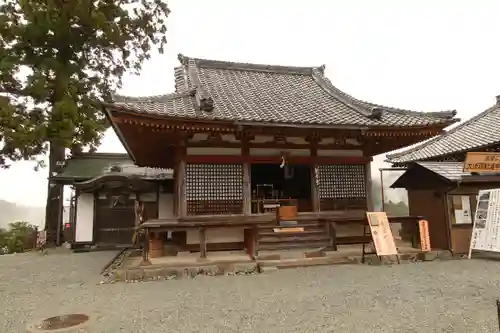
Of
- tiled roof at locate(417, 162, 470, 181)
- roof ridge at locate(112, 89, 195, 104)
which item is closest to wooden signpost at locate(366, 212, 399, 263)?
tiled roof at locate(417, 162, 470, 181)

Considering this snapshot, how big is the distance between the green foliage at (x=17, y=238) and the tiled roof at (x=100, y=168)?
4.02 metres

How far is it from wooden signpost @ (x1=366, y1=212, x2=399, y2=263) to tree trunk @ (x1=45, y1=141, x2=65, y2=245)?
51.7ft

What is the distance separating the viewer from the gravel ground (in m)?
4.85

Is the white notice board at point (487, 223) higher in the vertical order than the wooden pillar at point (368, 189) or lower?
lower

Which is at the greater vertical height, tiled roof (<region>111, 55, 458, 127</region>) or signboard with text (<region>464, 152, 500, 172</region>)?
tiled roof (<region>111, 55, 458, 127</region>)

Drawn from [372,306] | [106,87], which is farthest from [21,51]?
[372,306]

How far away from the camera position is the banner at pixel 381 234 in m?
9.38

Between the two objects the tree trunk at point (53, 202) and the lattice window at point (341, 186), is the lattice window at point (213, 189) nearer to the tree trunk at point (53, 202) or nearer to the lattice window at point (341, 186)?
the lattice window at point (341, 186)

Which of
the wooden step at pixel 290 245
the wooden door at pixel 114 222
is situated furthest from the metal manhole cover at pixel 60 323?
the wooden door at pixel 114 222

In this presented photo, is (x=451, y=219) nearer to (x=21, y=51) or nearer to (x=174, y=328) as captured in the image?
(x=174, y=328)

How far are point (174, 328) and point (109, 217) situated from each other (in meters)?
13.3

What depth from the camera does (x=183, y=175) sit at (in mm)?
10086

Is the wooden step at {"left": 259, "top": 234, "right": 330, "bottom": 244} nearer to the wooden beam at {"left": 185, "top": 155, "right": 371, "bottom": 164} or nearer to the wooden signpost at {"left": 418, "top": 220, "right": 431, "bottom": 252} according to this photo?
the wooden beam at {"left": 185, "top": 155, "right": 371, "bottom": 164}

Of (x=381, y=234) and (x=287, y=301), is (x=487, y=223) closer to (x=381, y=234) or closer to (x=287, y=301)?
(x=381, y=234)
